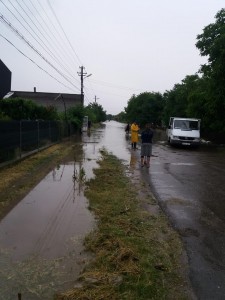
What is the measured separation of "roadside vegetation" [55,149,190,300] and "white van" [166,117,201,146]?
17.8 m

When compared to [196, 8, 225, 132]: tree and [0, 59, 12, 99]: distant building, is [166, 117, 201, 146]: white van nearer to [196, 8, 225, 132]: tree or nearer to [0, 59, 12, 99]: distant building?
[196, 8, 225, 132]: tree

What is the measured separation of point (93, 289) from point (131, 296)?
1.38 feet

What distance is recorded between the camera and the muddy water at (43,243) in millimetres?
3984

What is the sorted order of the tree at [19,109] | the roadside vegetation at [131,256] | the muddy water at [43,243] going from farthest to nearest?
the tree at [19,109]
the muddy water at [43,243]
the roadside vegetation at [131,256]

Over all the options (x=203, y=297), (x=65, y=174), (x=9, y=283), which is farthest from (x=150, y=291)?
(x=65, y=174)

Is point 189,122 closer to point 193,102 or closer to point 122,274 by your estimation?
point 193,102

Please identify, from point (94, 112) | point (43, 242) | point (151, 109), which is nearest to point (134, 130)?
point (43, 242)

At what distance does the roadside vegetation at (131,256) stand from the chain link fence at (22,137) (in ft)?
18.2

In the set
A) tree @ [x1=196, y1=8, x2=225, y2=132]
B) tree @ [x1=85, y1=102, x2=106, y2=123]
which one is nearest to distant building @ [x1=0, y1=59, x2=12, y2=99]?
tree @ [x1=196, y1=8, x2=225, y2=132]

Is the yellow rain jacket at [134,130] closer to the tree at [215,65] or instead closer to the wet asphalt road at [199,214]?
the tree at [215,65]

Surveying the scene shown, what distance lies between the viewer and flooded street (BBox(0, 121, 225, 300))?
4.06 m

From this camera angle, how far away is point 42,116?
80.9 ft

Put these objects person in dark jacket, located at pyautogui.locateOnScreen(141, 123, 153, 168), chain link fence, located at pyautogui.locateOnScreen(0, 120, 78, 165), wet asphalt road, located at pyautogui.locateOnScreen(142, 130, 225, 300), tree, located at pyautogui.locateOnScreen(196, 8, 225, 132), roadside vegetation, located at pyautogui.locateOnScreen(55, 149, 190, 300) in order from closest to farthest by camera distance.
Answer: roadside vegetation, located at pyautogui.locateOnScreen(55, 149, 190, 300), wet asphalt road, located at pyautogui.locateOnScreen(142, 130, 225, 300), chain link fence, located at pyautogui.locateOnScreen(0, 120, 78, 165), person in dark jacket, located at pyautogui.locateOnScreen(141, 123, 153, 168), tree, located at pyautogui.locateOnScreen(196, 8, 225, 132)

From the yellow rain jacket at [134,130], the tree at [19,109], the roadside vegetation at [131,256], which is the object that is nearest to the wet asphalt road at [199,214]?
the roadside vegetation at [131,256]
